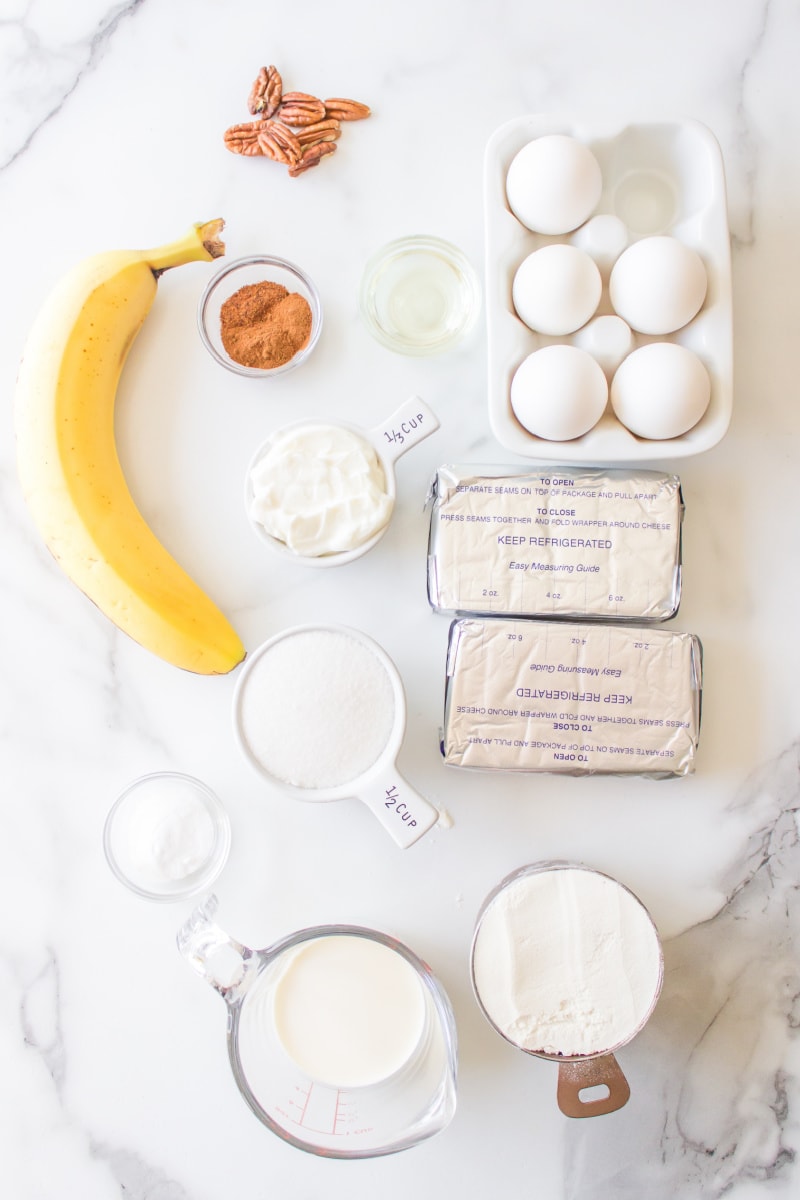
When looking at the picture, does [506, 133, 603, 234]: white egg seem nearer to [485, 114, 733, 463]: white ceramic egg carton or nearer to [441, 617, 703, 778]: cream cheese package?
[485, 114, 733, 463]: white ceramic egg carton

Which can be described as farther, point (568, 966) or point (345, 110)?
→ point (345, 110)

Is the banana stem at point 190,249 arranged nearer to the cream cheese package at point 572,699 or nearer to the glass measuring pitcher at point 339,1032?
the cream cheese package at point 572,699

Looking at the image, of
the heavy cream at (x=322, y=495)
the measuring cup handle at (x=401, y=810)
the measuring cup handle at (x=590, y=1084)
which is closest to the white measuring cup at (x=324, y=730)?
the measuring cup handle at (x=401, y=810)

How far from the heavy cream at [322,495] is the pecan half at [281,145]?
0.31 meters

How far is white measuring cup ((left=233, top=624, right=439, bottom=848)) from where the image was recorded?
866 millimetres

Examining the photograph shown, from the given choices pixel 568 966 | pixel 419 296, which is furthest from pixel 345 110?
pixel 568 966

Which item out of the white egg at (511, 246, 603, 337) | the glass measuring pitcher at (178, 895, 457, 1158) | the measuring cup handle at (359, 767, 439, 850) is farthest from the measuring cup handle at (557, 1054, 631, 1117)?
the white egg at (511, 246, 603, 337)

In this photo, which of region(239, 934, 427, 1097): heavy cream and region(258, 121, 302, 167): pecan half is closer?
region(239, 934, 427, 1097): heavy cream

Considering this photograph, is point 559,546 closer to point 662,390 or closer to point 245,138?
point 662,390

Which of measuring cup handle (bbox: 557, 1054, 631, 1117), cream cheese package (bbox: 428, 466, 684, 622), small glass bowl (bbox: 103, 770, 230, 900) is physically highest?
cream cheese package (bbox: 428, 466, 684, 622)

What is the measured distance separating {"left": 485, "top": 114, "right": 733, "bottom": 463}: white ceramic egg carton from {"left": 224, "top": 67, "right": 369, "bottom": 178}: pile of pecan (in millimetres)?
192

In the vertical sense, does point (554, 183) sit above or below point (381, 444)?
above

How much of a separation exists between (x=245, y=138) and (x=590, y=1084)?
40.0 inches

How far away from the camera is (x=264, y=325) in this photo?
943 millimetres
